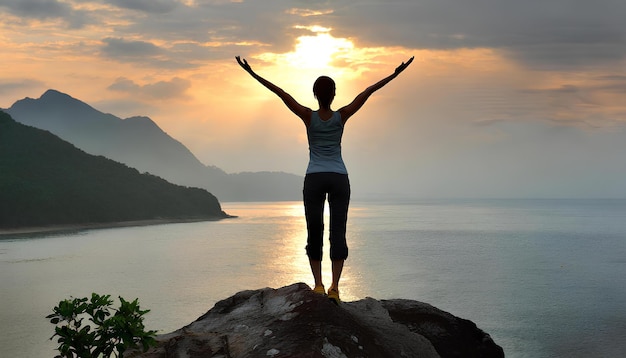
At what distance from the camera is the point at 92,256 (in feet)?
282

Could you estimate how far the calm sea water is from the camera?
36.2 m

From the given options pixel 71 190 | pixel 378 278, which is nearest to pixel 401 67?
pixel 378 278

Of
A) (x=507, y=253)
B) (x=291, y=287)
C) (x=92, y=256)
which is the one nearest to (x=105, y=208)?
(x=92, y=256)

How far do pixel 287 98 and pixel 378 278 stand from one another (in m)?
54.8

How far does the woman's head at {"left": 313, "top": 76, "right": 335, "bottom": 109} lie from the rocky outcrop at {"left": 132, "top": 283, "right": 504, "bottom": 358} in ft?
8.58

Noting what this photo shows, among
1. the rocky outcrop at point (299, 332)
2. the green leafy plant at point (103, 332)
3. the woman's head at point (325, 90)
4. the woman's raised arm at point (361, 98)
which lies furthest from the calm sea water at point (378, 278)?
the green leafy plant at point (103, 332)

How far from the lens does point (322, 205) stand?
26.0 feet

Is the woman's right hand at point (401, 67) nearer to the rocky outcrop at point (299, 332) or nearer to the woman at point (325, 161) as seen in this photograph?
the woman at point (325, 161)

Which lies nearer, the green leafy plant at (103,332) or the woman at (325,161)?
the green leafy plant at (103,332)

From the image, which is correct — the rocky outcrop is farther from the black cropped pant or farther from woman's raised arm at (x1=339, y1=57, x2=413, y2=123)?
woman's raised arm at (x1=339, y1=57, x2=413, y2=123)

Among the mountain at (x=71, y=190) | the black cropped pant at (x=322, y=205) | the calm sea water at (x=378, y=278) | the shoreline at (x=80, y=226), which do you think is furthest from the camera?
the mountain at (x=71, y=190)

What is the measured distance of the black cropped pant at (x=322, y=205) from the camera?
7672 mm

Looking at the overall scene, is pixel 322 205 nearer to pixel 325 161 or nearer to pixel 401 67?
pixel 325 161

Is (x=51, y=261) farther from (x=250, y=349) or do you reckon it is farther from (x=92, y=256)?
(x=250, y=349)
